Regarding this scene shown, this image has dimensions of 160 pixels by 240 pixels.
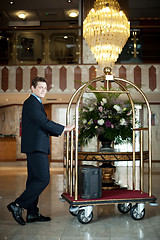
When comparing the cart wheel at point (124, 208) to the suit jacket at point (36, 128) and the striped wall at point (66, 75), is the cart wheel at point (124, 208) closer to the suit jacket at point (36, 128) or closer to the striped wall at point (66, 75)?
the suit jacket at point (36, 128)

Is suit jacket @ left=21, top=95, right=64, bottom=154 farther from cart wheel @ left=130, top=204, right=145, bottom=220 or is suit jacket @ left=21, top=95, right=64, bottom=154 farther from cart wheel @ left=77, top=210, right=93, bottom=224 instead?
cart wheel @ left=130, top=204, right=145, bottom=220

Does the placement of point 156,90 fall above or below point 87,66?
below

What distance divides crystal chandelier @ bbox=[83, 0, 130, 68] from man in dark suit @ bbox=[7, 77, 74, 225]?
3191 mm

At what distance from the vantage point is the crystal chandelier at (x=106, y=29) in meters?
6.05

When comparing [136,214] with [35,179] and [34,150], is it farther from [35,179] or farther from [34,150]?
[34,150]

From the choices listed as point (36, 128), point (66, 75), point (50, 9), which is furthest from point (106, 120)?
point (50, 9)

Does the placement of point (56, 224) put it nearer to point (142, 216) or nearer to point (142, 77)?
point (142, 216)

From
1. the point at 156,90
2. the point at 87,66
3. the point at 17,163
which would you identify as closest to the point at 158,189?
the point at 156,90

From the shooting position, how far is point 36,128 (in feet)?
10.9

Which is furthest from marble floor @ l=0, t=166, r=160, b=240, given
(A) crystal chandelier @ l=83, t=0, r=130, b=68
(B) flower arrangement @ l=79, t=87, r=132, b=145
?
(A) crystal chandelier @ l=83, t=0, r=130, b=68

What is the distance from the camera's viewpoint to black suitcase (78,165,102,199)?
11.0ft

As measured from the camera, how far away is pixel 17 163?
13.4 meters

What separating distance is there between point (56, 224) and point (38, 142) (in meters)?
0.89

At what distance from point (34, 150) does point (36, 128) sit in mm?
240
